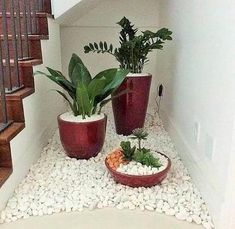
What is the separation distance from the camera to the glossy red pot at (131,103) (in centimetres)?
219

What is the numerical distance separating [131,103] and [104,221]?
1.12m

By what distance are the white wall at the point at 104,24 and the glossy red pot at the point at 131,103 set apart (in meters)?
0.85

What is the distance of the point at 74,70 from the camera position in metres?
1.89

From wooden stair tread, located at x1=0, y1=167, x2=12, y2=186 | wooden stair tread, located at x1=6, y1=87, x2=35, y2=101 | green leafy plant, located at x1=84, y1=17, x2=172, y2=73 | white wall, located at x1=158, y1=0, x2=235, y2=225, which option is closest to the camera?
white wall, located at x1=158, y1=0, x2=235, y2=225

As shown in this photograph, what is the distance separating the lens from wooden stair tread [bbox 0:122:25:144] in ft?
4.53

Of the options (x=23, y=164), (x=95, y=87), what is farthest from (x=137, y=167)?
(x=23, y=164)

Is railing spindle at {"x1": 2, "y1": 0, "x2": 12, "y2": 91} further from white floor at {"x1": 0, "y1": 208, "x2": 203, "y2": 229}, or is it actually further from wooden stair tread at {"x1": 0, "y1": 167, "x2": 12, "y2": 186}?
white floor at {"x1": 0, "y1": 208, "x2": 203, "y2": 229}

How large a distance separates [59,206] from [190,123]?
92cm

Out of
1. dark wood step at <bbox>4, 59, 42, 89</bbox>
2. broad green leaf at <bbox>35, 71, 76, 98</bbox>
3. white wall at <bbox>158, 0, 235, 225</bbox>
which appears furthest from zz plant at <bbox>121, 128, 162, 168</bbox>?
dark wood step at <bbox>4, 59, 42, 89</bbox>

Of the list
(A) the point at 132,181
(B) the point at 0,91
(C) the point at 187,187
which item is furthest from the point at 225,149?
(B) the point at 0,91

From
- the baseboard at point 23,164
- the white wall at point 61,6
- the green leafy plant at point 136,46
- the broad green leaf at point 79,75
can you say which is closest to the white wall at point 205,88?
the green leafy plant at point 136,46

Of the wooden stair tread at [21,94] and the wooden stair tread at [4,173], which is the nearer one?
the wooden stair tread at [4,173]

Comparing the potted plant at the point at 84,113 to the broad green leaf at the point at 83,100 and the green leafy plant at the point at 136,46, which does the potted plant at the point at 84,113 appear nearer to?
the broad green leaf at the point at 83,100

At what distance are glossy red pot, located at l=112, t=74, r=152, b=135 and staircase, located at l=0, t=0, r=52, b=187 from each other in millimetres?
675
